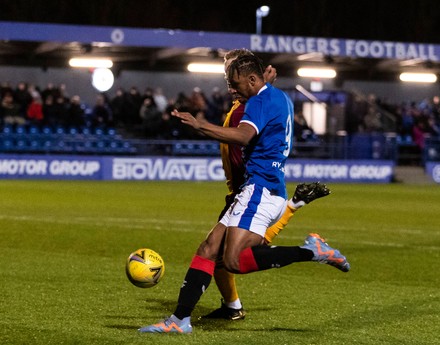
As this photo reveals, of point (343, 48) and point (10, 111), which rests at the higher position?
point (343, 48)

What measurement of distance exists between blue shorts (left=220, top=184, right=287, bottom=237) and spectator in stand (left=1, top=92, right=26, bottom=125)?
23.3 metres

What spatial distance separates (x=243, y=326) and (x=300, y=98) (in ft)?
90.7

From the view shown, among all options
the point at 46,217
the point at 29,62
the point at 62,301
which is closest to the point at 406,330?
the point at 62,301

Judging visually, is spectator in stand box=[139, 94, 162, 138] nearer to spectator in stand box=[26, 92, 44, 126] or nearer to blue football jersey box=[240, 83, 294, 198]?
spectator in stand box=[26, 92, 44, 126]

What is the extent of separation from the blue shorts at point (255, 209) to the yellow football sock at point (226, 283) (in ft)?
2.23

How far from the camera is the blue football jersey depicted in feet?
21.7

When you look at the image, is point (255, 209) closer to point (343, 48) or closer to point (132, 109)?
point (132, 109)

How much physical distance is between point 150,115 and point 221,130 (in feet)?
81.7

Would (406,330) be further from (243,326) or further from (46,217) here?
(46,217)

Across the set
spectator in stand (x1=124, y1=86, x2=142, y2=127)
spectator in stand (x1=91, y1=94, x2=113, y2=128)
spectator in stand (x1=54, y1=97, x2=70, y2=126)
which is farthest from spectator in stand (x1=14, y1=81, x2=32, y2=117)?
spectator in stand (x1=124, y1=86, x2=142, y2=127)

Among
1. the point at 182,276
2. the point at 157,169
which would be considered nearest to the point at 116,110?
the point at 157,169

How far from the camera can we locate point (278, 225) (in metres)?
7.23

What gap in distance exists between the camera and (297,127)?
95.0ft

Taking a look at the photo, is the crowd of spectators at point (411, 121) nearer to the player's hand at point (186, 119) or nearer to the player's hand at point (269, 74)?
the player's hand at point (269, 74)
